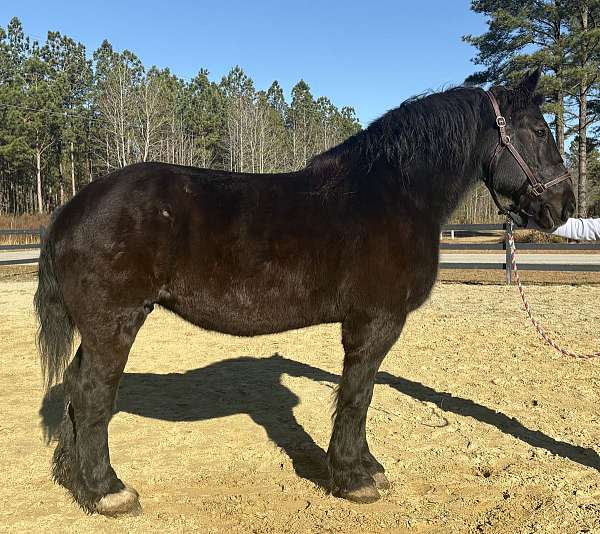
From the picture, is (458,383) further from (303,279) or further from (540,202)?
(303,279)

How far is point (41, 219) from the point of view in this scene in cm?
3128

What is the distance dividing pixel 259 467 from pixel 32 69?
55.5 meters

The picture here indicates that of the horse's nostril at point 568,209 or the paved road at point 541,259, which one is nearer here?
the horse's nostril at point 568,209

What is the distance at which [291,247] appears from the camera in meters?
2.91

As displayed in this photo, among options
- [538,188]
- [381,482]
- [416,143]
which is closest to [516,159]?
[538,188]

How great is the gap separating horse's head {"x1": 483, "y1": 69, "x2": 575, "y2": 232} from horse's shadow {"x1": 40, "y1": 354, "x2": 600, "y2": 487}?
1838 millimetres

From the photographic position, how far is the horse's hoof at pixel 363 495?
3039 mm

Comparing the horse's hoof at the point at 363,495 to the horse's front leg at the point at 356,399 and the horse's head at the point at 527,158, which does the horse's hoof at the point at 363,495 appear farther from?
the horse's head at the point at 527,158

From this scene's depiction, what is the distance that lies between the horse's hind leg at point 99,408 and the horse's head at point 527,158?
243 cm

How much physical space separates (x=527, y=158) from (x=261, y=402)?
3.17 meters

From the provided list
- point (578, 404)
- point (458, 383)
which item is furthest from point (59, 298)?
point (578, 404)

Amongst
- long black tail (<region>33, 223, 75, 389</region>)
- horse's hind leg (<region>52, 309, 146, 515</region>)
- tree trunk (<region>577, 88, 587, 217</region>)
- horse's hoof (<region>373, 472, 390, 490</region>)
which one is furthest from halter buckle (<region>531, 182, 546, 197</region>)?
tree trunk (<region>577, 88, 587, 217</region>)

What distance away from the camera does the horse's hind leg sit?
2.92m

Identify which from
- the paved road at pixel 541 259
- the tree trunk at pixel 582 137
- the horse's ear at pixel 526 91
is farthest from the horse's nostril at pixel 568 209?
the tree trunk at pixel 582 137
